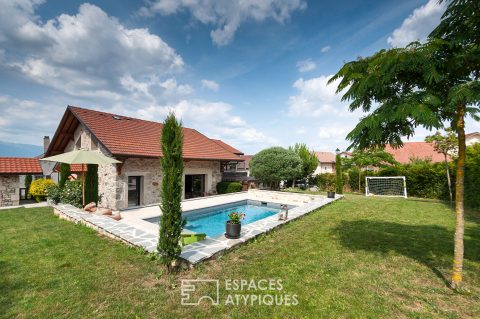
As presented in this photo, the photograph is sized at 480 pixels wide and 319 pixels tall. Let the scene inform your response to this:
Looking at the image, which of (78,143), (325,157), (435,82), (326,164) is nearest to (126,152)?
(78,143)

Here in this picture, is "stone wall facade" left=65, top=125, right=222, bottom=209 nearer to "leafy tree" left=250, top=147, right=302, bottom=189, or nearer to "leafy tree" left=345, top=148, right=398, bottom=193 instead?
"leafy tree" left=250, top=147, right=302, bottom=189

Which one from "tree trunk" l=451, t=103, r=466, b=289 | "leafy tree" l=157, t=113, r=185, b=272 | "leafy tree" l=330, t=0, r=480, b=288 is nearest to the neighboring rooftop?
"leafy tree" l=157, t=113, r=185, b=272

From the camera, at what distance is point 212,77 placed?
1501cm

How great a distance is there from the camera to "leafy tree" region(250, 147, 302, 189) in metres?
21.8

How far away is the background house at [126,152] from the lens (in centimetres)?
1271

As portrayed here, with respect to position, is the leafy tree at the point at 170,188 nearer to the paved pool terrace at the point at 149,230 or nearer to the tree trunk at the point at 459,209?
the paved pool terrace at the point at 149,230

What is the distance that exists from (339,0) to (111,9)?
409 inches

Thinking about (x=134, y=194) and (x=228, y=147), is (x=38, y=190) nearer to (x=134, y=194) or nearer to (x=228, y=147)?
(x=134, y=194)

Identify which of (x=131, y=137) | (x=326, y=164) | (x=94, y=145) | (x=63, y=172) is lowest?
(x=63, y=172)

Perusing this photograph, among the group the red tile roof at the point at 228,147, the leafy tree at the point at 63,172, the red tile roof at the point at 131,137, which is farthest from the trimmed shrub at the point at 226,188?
the red tile roof at the point at 228,147

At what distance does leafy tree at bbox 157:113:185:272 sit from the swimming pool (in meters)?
4.18

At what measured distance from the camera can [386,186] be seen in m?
19.0

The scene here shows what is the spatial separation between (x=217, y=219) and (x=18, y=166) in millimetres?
15584

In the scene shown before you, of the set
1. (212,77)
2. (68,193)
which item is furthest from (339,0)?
(68,193)
